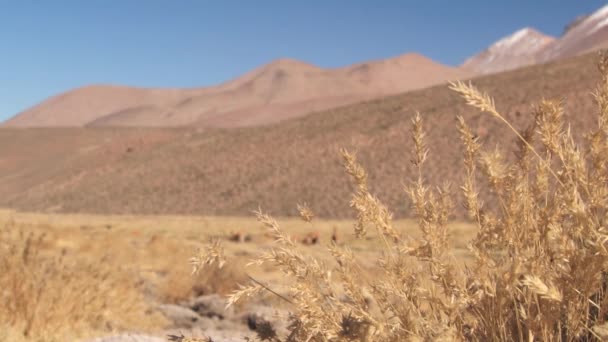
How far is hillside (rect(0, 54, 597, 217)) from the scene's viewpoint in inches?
1454

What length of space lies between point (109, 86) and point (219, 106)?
5100cm

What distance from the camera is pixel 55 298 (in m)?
6.09

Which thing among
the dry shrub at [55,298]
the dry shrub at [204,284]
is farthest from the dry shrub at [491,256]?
the dry shrub at [204,284]

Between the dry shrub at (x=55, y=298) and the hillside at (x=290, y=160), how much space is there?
82.9 ft

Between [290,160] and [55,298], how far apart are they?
122 feet

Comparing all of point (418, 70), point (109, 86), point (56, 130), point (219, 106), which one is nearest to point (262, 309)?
point (56, 130)

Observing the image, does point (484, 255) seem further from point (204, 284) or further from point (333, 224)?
point (333, 224)

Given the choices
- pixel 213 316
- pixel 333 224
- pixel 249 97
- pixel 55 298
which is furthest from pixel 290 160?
pixel 249 97

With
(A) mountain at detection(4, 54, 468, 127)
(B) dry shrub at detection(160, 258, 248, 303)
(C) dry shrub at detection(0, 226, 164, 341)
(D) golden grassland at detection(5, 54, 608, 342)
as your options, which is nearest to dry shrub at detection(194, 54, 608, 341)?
(D) golden grassland at detection(5, 54, 608, 342)

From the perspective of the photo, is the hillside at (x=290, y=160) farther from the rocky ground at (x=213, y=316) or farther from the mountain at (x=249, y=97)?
the mountain at (x=249, y=97)

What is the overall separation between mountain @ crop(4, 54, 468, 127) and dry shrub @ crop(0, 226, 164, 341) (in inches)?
3936

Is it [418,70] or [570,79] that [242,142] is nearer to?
[570,79]

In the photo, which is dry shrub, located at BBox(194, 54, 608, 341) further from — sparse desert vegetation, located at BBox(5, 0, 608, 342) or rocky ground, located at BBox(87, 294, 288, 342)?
rocky ground, located at BBox(87, 294, 288, 342)

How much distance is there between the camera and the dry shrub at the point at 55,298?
5816 millimetres
